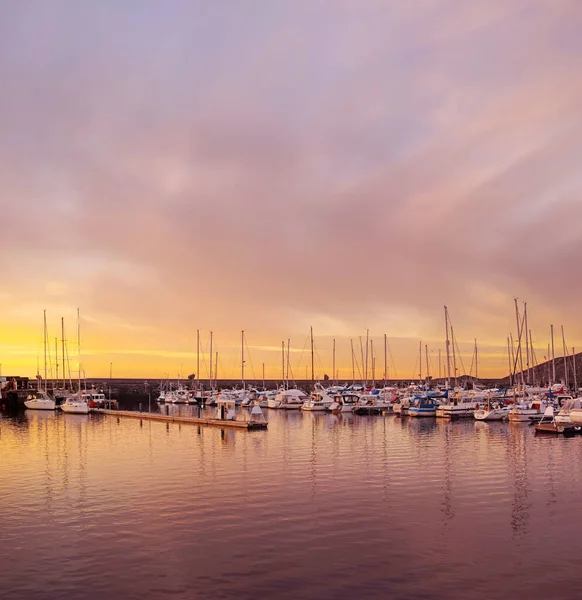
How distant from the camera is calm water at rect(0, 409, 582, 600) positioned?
20344 mm

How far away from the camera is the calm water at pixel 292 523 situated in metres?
20.3

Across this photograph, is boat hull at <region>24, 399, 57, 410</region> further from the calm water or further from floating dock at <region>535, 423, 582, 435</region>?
floating dock at <region>535, 423, 582, 435</region>

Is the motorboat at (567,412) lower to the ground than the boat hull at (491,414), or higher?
higher

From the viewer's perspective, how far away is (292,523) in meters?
27.7

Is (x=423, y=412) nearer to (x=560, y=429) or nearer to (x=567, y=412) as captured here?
(x=567, y=412)

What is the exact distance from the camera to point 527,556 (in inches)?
906

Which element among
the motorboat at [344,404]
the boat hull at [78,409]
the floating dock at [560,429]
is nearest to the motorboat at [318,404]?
the motorboat at [344,404]

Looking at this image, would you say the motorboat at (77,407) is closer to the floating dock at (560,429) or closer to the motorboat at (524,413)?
the motorboat at (524,413)

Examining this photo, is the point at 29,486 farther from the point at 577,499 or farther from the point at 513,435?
the point at 513,435

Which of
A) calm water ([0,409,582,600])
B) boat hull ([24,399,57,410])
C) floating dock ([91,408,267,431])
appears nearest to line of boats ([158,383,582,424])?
floating dock ([91,408,267,431])

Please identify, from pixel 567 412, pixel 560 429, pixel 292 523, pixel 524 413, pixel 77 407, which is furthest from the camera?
pixel 77 407

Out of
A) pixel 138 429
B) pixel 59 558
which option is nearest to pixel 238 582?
pixel 59 558

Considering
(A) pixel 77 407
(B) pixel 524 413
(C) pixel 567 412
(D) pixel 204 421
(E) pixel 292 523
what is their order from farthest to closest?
1. (A) pixel 77 407
2. (B) pixel 524 413
3. (D) pixel 204 421
4. (C) pixel 567 412
5. (E) pixel 292 523

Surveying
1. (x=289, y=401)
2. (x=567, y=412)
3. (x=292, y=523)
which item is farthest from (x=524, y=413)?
(x=292, y=523)
